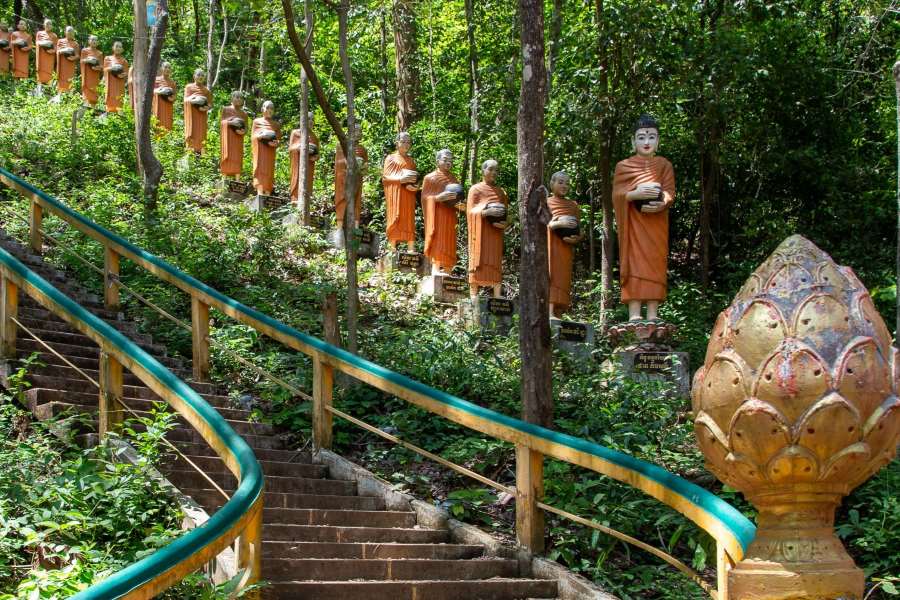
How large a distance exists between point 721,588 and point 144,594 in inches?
73.4

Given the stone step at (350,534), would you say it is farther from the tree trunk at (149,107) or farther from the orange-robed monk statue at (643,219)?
the tree trunk at (149,107)

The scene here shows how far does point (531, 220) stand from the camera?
26.6 ft

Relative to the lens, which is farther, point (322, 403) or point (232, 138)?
point (232, 138)

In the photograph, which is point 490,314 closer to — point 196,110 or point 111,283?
point 111,283

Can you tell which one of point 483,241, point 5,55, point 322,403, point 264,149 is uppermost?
point 5,55

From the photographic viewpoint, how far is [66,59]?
84.7 ft

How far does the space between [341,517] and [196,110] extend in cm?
1573

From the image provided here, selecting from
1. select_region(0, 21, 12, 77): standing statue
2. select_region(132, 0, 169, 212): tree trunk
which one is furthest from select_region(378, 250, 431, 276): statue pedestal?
select_region(0, 21, 12, 77): standing statue

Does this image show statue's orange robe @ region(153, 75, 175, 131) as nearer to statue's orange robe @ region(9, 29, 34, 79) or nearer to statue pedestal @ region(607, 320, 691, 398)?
statue's orange robe @ region(9, 29, 34, 79)

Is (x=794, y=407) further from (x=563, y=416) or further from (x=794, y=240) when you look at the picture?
(x=563, y=416)

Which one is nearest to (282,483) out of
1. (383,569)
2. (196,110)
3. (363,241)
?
(383,569)

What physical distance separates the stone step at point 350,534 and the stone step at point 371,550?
16 centimetres

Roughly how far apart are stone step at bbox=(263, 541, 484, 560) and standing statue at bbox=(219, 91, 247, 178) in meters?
14.1

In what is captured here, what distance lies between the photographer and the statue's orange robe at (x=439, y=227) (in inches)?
580
